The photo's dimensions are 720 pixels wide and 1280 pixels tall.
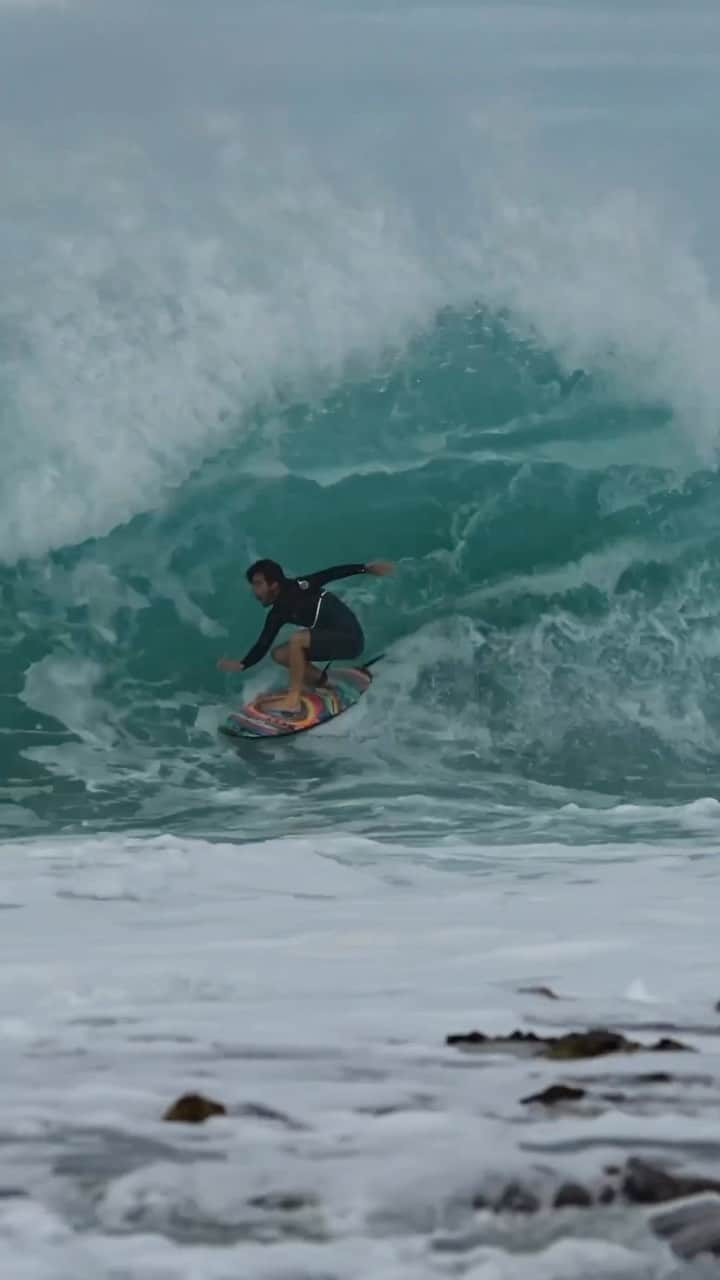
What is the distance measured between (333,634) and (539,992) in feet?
24.8

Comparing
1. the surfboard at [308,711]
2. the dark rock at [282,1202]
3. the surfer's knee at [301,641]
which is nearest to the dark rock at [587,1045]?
the dark rock at [282,1202]

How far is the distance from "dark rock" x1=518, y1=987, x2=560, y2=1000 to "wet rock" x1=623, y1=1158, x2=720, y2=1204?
205 centimetres

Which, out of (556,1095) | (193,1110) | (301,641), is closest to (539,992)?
(556,1095)

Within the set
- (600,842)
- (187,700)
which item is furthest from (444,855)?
(187,700)

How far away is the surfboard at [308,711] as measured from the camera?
44.1ft

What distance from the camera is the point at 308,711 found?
13438 mm

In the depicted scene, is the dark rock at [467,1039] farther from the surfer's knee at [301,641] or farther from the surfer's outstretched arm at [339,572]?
the surfer's knee at [301,641]

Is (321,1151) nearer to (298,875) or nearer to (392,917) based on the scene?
(392,917)

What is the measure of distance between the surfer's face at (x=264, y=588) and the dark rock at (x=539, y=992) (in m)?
7.30

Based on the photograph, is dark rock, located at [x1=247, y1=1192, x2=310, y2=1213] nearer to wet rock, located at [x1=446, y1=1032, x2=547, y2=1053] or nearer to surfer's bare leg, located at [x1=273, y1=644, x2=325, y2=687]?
wet rock, located at [x1=446, y1=1032, x2=547, y2=1053]

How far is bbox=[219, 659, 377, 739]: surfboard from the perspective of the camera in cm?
1344

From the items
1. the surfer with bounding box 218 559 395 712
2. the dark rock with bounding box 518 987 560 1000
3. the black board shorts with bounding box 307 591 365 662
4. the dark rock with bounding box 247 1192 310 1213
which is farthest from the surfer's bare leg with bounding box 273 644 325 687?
the dark rock with bounding box 247 1192 310 1213

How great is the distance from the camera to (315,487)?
17.4 metres

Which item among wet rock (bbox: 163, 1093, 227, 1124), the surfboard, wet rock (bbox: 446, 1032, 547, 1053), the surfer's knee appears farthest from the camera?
the surfboard
